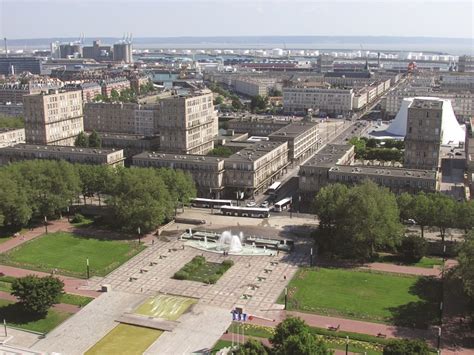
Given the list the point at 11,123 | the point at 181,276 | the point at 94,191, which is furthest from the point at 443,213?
the point at 11,123

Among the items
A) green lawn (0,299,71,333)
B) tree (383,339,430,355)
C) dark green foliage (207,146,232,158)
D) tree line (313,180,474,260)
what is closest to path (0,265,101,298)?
green lawn (0,299,71,333)

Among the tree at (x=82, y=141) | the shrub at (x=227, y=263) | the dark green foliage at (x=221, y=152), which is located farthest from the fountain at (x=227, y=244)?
the tree at (x=82, y=141)

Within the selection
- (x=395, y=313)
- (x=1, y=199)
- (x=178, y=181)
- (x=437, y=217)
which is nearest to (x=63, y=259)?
(x=1, y=199)

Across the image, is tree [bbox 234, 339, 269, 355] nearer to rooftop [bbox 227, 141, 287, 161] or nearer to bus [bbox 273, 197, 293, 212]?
bus [bbox 273, 197, 293, 212]

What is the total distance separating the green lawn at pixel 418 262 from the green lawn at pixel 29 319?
4490 cm

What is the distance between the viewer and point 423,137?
358ft

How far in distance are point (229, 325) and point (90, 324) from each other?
15.8 m

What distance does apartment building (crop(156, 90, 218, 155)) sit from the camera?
13375 cm

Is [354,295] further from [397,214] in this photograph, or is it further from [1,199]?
[1,199]

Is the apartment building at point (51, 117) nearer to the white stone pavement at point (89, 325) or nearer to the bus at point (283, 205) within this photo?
the bus at point (283, 205)

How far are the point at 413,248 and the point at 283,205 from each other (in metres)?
31.6

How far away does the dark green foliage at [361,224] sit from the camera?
78.1 metres

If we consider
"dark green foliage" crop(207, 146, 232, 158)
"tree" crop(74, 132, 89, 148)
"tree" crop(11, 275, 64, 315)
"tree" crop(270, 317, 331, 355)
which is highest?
"tree" crop(74, 132, 89, 148)

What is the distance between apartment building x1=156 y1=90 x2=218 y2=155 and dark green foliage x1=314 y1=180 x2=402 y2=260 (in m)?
58.2
